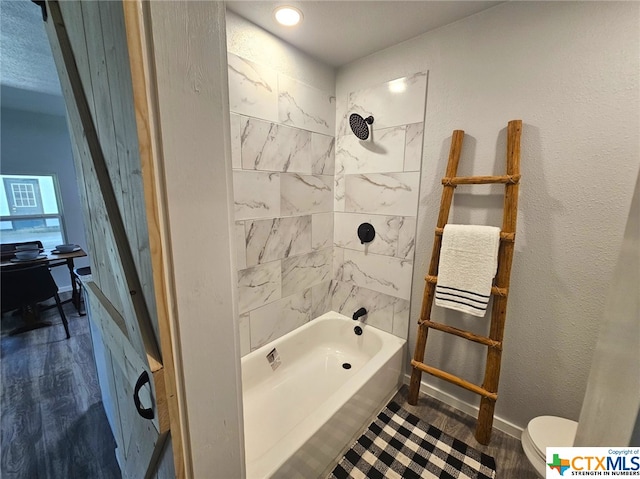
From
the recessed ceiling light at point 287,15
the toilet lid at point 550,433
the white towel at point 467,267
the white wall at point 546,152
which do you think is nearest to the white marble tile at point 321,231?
the white wall at point 546,152

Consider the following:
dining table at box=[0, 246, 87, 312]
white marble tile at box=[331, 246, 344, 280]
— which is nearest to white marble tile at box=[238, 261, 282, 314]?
white marble tile at box=[331, 246, 344, 280]

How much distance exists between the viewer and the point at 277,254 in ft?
6.24

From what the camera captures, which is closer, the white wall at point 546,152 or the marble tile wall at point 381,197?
the white wall at point 546,152

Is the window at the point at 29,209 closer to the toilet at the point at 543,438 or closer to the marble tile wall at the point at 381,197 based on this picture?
the marble tile wall at the point at 381,197

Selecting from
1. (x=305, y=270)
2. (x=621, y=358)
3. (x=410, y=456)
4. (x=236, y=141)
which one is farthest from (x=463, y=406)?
(x=236, y=141)

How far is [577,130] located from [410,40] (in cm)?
107

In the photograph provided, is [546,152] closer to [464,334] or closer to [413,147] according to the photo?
[413,147]

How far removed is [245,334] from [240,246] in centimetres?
61

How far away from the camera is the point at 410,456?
146 centimetres

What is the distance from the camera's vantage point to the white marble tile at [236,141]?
154 cm

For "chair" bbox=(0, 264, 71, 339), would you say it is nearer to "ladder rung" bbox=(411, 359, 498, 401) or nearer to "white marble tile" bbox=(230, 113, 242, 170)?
"white marble tile" bbox=(230, 113, 242, 170)

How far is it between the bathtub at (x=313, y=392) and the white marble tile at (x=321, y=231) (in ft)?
2.15

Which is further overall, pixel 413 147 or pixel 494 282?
pixel 413 147

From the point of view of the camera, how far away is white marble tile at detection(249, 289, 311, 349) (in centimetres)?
187
